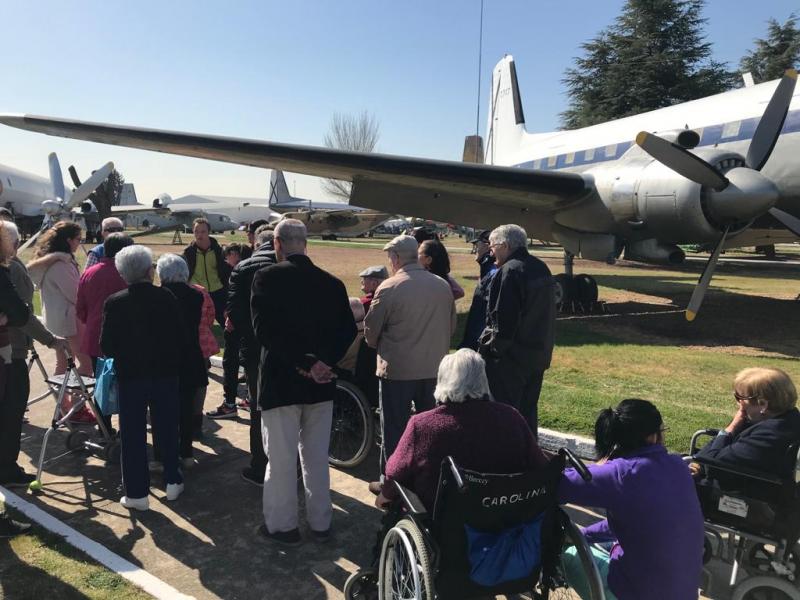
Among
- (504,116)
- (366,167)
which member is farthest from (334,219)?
(366,167)

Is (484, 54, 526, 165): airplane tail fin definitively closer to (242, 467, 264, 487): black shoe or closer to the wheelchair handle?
(242, 467, 264, 487): black shoe

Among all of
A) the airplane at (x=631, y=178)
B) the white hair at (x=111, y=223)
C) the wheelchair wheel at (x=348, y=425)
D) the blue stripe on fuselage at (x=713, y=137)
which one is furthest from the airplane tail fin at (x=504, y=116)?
the wheelchair wheel at (x=348, y=425)

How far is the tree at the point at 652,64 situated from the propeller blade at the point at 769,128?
97.0 ft

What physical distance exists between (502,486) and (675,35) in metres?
43.0

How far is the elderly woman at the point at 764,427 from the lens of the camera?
3020mm

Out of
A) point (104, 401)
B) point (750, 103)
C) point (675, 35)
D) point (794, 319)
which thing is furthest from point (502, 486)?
point (675, 35)

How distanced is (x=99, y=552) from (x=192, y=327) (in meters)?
2.03

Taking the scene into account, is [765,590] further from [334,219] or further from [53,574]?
[334,219]

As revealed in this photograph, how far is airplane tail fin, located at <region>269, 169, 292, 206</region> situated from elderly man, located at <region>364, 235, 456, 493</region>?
5546 centimetres

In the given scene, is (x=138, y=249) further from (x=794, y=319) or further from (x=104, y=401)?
(x=794, y=319)

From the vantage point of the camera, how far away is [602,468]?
8.07ft

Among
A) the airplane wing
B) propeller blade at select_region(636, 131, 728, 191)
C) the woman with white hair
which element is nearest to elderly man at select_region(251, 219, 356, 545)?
the woman with white hair

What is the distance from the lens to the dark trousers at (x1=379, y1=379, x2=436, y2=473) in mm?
4332

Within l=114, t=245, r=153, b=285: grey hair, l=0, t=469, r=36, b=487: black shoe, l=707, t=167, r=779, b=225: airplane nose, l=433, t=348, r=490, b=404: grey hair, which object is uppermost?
l=707, t=167, r=779, b=225: airplane nose
